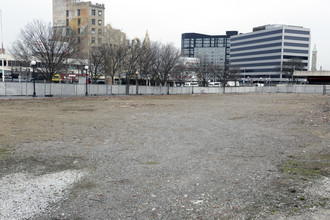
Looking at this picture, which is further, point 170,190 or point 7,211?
point 170,190

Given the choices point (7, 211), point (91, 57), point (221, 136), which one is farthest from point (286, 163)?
point (91, 57)

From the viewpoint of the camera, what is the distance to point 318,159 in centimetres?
861

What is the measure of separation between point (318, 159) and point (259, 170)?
2301 millimetres

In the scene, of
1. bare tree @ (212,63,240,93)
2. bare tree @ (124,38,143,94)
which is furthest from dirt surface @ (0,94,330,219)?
bare tree @ (212,63,240,93)

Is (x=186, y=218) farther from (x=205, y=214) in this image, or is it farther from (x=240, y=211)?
(x=240, y=211)

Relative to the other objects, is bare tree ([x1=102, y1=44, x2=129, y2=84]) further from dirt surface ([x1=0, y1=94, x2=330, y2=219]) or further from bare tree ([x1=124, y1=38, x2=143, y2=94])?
dirt surface ([x1=0, y1=94, x2=330, y2=219])

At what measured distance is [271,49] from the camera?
156m

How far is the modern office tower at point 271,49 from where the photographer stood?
149750 millimetres

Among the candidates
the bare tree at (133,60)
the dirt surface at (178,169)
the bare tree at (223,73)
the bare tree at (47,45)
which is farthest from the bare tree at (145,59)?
the dirt surface at (178,169)

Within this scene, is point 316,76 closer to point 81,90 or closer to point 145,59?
point 145,59

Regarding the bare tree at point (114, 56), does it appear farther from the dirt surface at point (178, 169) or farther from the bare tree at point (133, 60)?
the dirt surface at point (178, 169)

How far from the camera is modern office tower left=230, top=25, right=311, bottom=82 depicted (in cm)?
14975

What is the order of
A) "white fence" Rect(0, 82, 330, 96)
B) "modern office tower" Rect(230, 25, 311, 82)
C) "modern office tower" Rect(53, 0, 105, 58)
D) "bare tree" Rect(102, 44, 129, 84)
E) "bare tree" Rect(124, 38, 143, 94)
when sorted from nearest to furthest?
"white fence" Rect(0, 82, 330, 96) < "bare tree" Rect(102, 44, 129, 84) < "bare tree" Rect(124, 38, 143, 94) < "modern office tower" Rect(53, 0, 105, 58) < "modern office tower" Rect(230, 25, 311, 82)

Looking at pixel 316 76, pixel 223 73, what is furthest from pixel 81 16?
pixel 316 76
